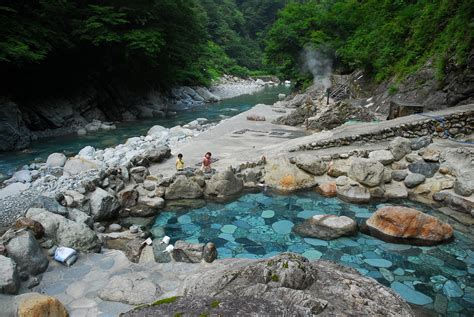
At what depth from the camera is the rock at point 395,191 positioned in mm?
8188

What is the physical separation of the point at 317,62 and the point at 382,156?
1976 cm

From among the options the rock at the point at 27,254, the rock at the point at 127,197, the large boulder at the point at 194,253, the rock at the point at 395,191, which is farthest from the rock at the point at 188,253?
the rock at the point at 395,191

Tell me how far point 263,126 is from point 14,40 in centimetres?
999

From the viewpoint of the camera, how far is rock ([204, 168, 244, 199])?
27.5ft

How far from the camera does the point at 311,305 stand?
273 cm

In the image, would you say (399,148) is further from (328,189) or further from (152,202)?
(152,202)

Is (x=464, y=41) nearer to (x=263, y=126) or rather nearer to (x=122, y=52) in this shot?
(x=263, y=126)

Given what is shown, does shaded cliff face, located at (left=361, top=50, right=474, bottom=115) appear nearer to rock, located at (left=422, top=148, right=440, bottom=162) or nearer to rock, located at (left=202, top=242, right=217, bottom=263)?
rock, located at (left=422, top=148, right=440, bottom=162)

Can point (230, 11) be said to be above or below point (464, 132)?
above

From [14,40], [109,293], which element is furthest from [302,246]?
[14,40]

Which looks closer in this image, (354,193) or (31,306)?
(31,306)

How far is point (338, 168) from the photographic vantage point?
8.94m

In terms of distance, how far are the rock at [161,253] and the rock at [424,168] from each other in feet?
19.9

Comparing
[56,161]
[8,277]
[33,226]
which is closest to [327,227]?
[33,226]
